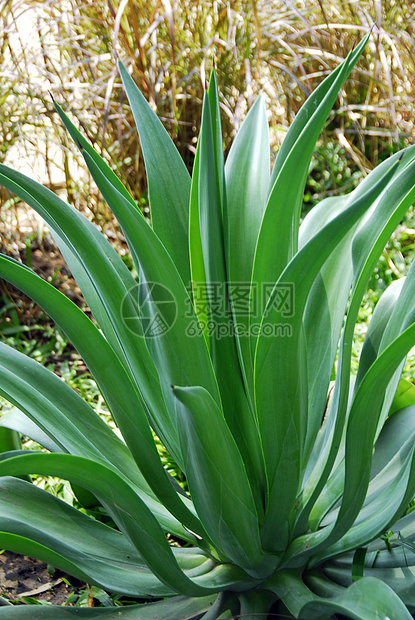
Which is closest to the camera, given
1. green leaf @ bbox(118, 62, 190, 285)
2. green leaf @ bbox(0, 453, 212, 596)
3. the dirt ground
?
green leaf @ bbox(0, 453, 212, 596)

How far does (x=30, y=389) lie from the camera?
867 millimetres

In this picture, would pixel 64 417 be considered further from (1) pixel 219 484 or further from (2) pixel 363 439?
(2) pixel 363 439

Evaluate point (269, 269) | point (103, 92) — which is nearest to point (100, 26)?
point (103, 92)

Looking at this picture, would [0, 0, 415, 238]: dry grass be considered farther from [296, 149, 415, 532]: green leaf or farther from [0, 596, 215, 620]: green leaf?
[0, 596, 215, 620]: green leaf

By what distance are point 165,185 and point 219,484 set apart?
1.61 ft

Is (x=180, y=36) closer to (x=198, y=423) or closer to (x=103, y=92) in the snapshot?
(x=103, y=92)

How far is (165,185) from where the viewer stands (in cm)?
98

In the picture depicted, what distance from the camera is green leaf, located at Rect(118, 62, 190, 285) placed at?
0.95 meters

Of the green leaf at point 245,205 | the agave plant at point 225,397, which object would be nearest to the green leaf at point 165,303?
the agave plant at point 225,397

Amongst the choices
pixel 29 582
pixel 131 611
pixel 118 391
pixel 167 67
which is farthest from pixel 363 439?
pixel 167 67

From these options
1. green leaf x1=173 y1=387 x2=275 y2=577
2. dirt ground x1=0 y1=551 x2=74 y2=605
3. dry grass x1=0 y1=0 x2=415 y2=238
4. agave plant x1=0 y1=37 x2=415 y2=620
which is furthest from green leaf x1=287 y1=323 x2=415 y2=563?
dry grass x1=0 y1=0 x2=415 y2=238

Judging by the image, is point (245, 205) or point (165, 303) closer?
point (165, 303)

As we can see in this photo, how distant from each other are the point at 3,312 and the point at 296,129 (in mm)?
1586

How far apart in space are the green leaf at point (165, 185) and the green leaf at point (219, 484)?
32 centimetres
